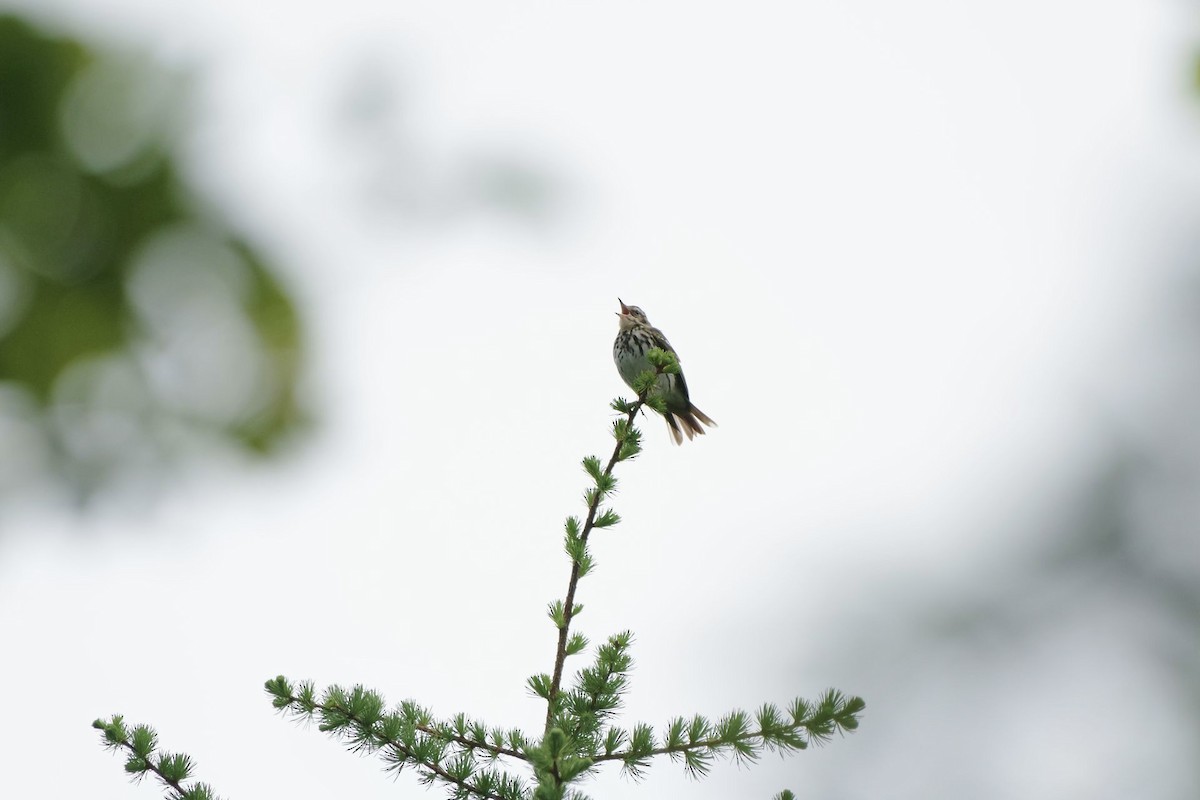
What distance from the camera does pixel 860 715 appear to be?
12.3 feet

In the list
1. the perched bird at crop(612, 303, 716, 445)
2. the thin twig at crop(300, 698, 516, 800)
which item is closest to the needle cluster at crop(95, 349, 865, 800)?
the thin twig at crop(300, 698, 516, 800)

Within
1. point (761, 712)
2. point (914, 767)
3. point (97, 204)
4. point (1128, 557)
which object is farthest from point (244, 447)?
point (914, 767)

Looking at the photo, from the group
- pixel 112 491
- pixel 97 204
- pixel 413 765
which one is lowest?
pixel 413 765

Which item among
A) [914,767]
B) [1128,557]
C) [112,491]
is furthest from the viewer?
[914,767]

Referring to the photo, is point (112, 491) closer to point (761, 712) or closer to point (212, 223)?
point (212, 223)

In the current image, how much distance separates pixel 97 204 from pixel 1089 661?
10.3 meters

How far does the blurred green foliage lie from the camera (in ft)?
10.7

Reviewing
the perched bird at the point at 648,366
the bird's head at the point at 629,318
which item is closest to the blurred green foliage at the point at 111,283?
the perched bird at the point at 648,366

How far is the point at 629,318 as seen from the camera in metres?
9.59

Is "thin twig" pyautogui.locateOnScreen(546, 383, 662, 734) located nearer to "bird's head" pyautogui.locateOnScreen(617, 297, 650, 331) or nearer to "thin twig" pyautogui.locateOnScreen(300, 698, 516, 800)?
"thin twig" pyautogui.locateOnScreen(300, 698, 516, 800)

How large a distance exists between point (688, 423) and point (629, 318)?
1.29 m

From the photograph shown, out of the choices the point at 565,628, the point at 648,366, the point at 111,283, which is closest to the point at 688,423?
the point at 648,366

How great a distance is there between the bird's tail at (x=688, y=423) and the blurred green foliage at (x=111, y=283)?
17.2 ft

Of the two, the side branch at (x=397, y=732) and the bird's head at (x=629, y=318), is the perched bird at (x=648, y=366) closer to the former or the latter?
the bird's head at (x=629, y=318)
